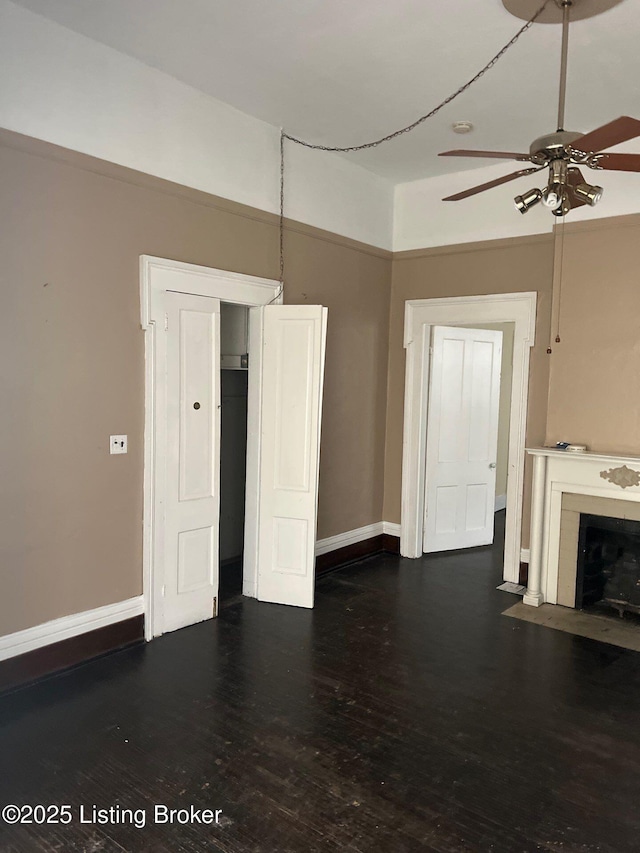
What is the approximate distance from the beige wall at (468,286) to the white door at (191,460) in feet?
7.17

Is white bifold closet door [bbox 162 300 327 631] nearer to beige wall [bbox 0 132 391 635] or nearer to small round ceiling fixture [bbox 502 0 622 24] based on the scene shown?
beige wall [bbox 0 132 391 635]

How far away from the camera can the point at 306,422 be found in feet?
14.7

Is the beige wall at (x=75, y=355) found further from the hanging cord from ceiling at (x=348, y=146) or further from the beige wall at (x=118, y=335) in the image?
the hanging cord from ceiling at (x=348, y=146)

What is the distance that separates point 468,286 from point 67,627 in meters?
4.02

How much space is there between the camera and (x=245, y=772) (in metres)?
2.69

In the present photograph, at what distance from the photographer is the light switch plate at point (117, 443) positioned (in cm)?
370

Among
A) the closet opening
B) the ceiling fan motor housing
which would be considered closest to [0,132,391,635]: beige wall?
the closet opening

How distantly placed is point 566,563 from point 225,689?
2726 mm

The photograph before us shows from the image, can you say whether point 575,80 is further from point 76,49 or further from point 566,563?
point 566,563

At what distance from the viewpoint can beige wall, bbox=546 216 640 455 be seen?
179 inches

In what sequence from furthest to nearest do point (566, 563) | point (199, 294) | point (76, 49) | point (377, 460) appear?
point (377, 460) < point (566, 563) < point (199, 294) < point (76, 49)

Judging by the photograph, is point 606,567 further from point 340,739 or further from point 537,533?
point 340,739

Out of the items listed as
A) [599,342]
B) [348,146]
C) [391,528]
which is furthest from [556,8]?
[391,528]

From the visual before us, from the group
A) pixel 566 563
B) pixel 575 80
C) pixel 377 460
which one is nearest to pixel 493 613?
pixel 566 563
